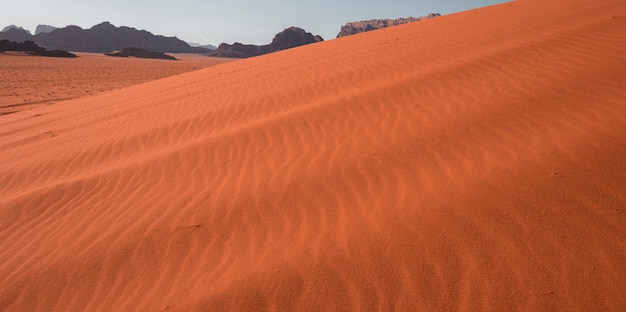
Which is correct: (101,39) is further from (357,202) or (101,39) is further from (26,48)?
(357,202)

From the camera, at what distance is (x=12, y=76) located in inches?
774

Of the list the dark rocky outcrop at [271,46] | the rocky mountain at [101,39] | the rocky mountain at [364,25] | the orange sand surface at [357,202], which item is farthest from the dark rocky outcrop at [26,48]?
the rocky mountain at [364,25]

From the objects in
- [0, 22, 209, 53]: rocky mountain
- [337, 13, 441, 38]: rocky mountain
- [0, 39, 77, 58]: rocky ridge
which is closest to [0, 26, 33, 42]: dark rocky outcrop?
[0, 22, 209, 53]: rocky mountain

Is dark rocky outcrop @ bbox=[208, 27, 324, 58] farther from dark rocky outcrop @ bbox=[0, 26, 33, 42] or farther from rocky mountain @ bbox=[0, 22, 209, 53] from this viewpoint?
dark rocky outcrop @ bbox=[0, 26, 33, 42]

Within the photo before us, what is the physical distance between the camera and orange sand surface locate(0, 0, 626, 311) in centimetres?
212

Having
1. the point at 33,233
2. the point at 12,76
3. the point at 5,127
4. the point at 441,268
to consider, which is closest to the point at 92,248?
the point at 33,233

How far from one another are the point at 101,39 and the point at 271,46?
41717mm

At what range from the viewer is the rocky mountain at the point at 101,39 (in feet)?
269

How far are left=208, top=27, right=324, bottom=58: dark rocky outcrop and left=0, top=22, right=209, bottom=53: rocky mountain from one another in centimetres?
1486

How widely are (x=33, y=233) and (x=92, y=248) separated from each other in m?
0.82

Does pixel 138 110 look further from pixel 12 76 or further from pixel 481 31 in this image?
pixel 12 76

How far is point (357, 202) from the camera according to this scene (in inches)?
112

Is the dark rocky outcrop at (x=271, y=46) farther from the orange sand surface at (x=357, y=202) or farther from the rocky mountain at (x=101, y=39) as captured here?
the orange sand surface at (x=357, y=202)

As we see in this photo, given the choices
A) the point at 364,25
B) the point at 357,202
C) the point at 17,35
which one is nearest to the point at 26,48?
the point at 357,202
